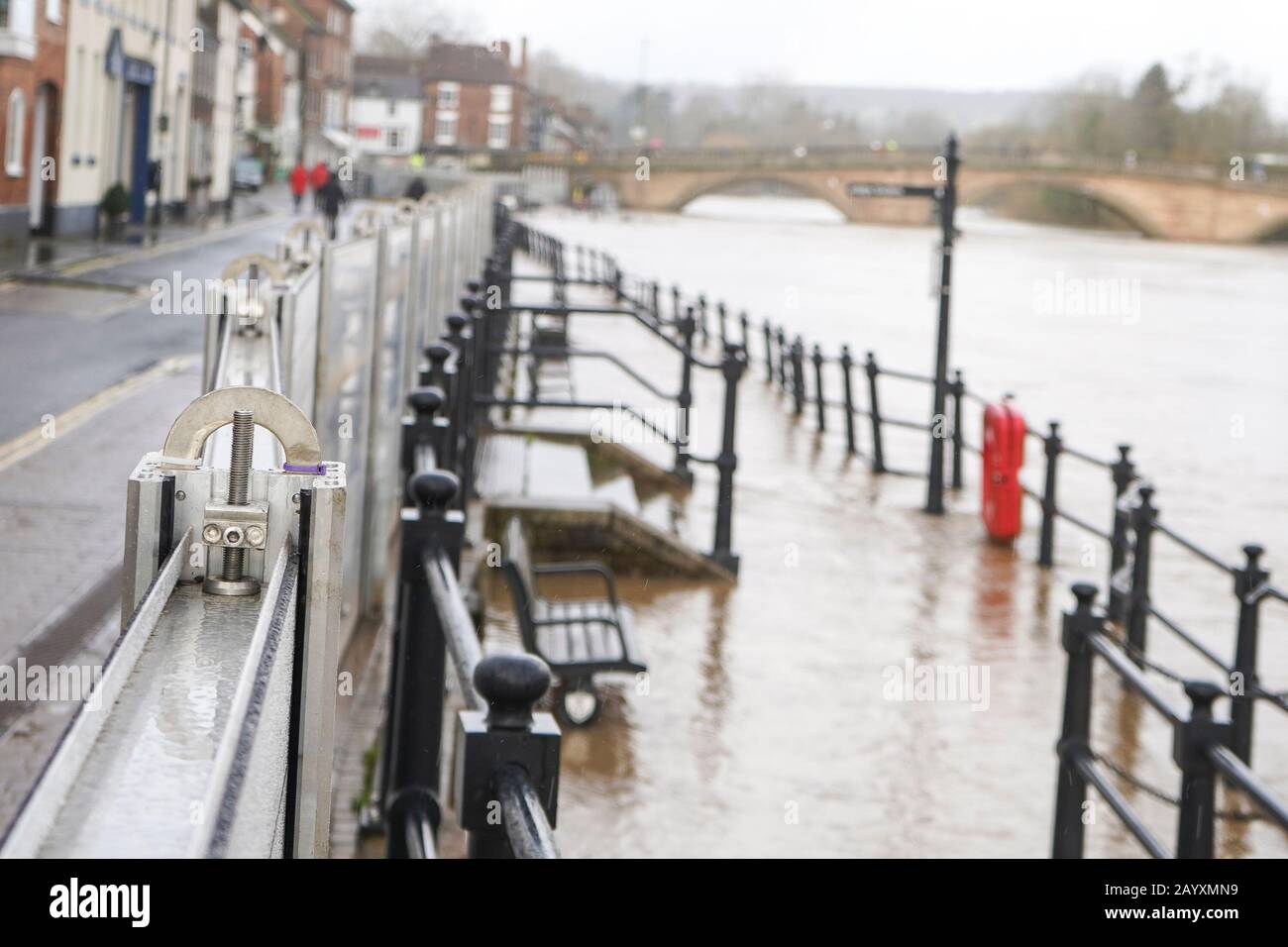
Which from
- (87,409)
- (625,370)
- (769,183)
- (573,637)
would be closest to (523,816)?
(573,637)

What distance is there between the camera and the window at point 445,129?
97.2 m

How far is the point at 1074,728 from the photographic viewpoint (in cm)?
555

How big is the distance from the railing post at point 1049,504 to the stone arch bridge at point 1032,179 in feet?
289

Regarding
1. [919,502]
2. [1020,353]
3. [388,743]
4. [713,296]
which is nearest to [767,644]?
[388,743]

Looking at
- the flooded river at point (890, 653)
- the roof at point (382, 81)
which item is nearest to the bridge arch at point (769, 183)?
the roof at point (382, 81)

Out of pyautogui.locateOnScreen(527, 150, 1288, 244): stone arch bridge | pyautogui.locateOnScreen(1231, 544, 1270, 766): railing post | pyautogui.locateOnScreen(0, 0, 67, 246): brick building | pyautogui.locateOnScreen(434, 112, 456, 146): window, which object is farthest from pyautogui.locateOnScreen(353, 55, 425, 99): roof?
pyautogui.locateOnScreen(1231, 544, 1270, 766): railing post

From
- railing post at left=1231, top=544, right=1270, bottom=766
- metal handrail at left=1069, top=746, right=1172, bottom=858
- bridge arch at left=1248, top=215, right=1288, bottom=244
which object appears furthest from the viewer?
bridge arch at left=1248, top=215, right=1288, bottom=244

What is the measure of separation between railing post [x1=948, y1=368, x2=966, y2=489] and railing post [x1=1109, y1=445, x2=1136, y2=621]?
385 centimetres

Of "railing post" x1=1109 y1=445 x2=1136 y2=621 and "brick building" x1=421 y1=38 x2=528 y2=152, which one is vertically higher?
"brick building" x1=421 y1=38 x2=528 y2=152

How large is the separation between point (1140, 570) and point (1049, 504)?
8.49ft

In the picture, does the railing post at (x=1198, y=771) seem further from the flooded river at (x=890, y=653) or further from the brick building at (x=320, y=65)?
the brick building at (x=320, y=65)

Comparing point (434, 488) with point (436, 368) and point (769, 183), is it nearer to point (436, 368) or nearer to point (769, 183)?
point (436, 368)

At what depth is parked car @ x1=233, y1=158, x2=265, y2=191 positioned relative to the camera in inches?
2272

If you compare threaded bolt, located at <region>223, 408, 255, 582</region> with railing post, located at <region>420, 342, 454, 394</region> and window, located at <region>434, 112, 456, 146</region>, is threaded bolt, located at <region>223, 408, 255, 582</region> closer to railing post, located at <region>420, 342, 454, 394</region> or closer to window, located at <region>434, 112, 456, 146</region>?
railing post, located at <region>420, 342, 454, 394</region>
